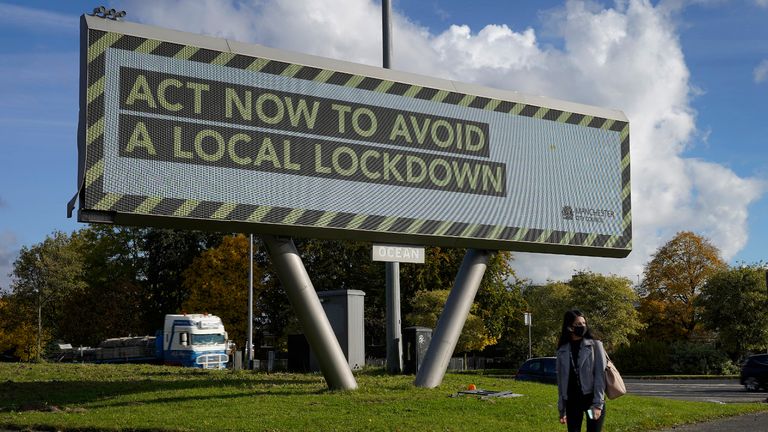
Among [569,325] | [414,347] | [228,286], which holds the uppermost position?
[228,286]

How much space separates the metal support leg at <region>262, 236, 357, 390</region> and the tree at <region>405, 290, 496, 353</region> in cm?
2735

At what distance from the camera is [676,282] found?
64.0 metres

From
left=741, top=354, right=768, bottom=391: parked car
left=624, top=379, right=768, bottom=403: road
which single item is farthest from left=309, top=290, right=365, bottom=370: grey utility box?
left=741, top=354, right=768, bottom=391: parked car

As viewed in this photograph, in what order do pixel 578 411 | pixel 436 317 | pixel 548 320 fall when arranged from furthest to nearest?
1. pixel 548 320
2. pixel 436 317
3. pixel 578 411

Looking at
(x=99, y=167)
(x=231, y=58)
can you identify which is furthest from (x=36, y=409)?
(x=231, y=58)

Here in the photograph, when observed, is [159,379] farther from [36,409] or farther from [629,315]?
[629,315]

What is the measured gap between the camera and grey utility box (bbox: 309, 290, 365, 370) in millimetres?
24062

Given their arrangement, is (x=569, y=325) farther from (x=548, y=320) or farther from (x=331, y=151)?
(x=548, y=320)

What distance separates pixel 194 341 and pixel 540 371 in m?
22.7

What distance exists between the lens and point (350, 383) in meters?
18.9

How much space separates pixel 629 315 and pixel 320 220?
138ft

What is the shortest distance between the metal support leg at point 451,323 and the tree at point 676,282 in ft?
148

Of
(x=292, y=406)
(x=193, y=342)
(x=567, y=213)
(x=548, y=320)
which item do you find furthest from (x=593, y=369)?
(x=548, y=320)

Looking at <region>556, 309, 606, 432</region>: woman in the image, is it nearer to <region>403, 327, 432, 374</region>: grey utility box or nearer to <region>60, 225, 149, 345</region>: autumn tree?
<region>403, 327, 432, 374</region>: grey utility box
